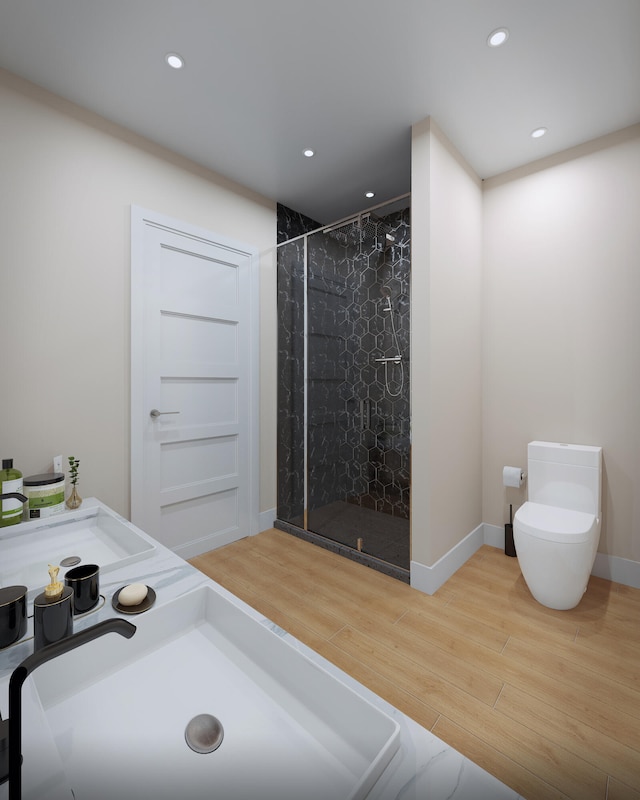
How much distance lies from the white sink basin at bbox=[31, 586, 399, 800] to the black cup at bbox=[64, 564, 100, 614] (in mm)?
124

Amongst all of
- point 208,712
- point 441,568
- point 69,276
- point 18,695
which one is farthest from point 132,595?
point 441,568

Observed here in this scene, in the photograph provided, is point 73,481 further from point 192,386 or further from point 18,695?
point 18,695

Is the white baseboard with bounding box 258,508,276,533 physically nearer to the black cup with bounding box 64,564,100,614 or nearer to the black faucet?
the black cup with bounding box 64,564,100,614

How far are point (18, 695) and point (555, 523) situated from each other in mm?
2256

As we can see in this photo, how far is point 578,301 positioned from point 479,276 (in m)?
0.65

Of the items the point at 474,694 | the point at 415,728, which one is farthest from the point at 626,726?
the point at 415,728

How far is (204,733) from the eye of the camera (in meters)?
0.66

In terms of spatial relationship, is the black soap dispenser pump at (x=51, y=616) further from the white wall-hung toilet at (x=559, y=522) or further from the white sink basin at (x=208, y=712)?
the white wall-hung toilet at (x=559, y=522)

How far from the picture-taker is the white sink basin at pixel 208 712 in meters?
0.57

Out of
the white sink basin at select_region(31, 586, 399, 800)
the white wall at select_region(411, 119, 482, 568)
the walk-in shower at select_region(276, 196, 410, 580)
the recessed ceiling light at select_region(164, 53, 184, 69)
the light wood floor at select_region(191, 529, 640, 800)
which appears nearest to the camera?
the white sink basin at select_region(31, 586, 399, 800)

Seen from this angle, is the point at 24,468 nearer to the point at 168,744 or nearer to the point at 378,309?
the point at 168,744

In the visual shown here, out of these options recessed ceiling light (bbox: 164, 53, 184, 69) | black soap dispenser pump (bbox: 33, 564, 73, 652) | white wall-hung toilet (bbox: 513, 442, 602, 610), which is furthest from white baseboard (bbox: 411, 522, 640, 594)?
recessed ceiling light (bbox: 164, 53, 184, 69)

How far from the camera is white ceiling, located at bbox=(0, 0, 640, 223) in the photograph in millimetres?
1584

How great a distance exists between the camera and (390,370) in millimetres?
2516
